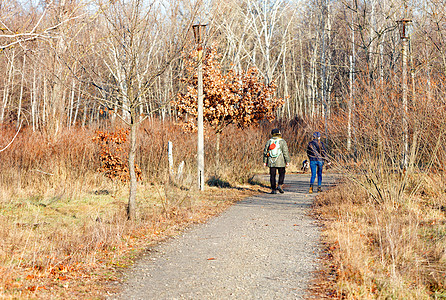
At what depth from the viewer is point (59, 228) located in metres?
9.08

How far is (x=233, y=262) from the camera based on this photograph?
6.53 metres

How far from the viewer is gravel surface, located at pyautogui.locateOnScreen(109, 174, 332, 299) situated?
529cm

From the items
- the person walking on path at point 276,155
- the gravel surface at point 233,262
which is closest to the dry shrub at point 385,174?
the gravel surface at point 233,262

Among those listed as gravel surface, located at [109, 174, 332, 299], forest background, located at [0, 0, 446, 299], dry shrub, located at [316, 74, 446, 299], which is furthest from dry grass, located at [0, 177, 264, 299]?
dry shrub, located at [316, 74, 446, 299]

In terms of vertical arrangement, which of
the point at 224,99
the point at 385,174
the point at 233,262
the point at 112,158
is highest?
the point at 224,99

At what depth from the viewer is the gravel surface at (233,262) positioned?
5289mm

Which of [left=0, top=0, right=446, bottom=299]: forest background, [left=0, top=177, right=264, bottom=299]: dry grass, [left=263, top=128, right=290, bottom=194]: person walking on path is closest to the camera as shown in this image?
[left=0, top=177, right=264, bottom=299]: dry grass

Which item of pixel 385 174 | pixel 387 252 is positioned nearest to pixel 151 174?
pixel 385 174

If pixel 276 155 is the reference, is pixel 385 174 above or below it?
below

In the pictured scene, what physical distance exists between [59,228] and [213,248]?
129 inches

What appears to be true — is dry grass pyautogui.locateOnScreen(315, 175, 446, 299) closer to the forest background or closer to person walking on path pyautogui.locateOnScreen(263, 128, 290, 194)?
the forest background

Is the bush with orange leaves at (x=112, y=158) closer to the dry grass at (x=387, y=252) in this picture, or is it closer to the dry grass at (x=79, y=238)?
the dry grass at (x=79, y=238)

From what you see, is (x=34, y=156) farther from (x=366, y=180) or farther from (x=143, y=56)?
(x=366, y=180)

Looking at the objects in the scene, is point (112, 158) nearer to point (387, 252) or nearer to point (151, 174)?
point (151, 174)
